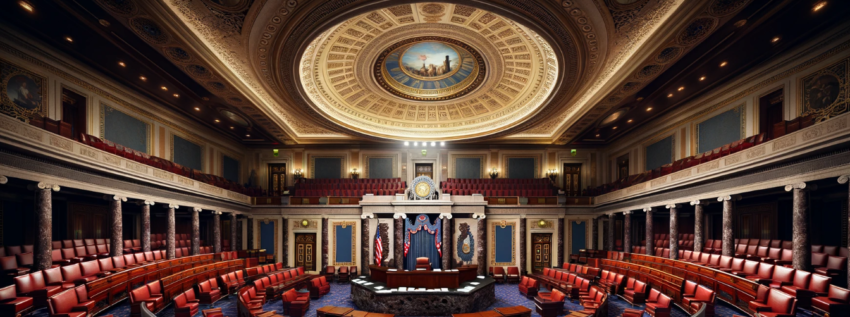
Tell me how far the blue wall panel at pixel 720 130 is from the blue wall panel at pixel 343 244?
17.1m

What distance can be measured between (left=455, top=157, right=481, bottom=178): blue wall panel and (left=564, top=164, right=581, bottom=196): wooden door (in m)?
5.44

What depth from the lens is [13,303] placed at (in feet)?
28.8

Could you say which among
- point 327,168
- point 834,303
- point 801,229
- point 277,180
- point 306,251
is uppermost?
point 327,168

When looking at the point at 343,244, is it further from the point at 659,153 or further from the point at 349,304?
the point at 659,153

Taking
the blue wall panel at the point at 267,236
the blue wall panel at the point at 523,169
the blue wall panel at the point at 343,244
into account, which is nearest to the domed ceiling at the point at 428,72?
the blue wall panel at the point at 523,169

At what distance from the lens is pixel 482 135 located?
23.9 m

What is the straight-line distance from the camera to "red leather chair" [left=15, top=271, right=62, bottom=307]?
31.7 feet

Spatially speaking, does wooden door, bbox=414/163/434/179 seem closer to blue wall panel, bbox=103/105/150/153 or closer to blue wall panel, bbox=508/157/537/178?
blue wall panel, bbox=508/157/537/178

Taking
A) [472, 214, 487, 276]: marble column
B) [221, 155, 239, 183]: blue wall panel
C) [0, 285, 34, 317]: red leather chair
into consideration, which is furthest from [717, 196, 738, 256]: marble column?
[221, 155, 239, 183]: blue wall panel

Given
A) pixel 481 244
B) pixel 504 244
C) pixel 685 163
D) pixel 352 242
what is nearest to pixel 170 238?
pixel 352 242

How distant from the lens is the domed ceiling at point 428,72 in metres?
14.8

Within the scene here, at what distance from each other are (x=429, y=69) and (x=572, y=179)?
42.5 feet

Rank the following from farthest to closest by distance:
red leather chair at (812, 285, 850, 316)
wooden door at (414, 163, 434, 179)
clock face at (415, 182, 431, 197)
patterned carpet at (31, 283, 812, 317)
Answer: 1. wooden door at (414, 163, 434, 179)
2. clock face at (415, 182, 431, 197)
3. patterned carpet at (31, 283, 812, 317)
4. red leather chair at (812, 285, 850, 316)

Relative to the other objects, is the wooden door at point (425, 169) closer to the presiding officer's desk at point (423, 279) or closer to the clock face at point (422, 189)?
the clock face at point (422, 189)
